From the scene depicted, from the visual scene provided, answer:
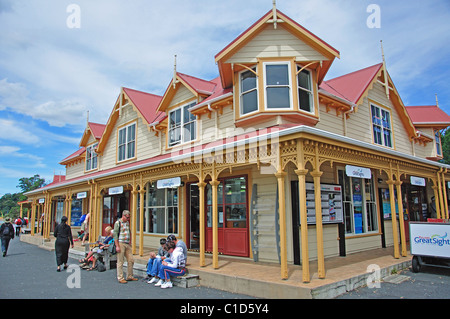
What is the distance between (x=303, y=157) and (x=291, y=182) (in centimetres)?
245

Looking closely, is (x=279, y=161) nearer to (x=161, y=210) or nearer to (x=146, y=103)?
(x=161, y=210)

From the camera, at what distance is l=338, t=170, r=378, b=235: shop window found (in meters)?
10.8

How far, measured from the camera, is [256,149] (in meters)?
7.48

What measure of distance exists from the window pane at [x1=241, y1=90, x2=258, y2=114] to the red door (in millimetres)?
2189

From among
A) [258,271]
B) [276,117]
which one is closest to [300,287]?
[258,271]

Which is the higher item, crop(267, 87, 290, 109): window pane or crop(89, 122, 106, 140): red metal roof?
crop(89, 122, 106, 140): red metal roof

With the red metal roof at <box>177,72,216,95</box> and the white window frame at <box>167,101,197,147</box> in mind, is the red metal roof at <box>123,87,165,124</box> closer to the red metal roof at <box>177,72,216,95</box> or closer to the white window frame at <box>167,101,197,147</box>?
the white window frame at <box>167,101,197,147</box>

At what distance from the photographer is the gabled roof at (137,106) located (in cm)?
1546

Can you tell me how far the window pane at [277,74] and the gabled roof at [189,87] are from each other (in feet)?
10.4

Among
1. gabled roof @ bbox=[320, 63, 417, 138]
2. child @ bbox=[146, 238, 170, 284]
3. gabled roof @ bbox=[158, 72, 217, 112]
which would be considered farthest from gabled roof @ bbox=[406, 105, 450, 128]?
child @ bbox=[146, 238, 170, 284]

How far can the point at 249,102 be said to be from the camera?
1025 centimetres

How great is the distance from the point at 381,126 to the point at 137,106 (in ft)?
37.2

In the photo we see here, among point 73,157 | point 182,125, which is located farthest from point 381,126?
point 73,157

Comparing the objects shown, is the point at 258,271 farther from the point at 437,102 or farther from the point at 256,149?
the point at 437,102
